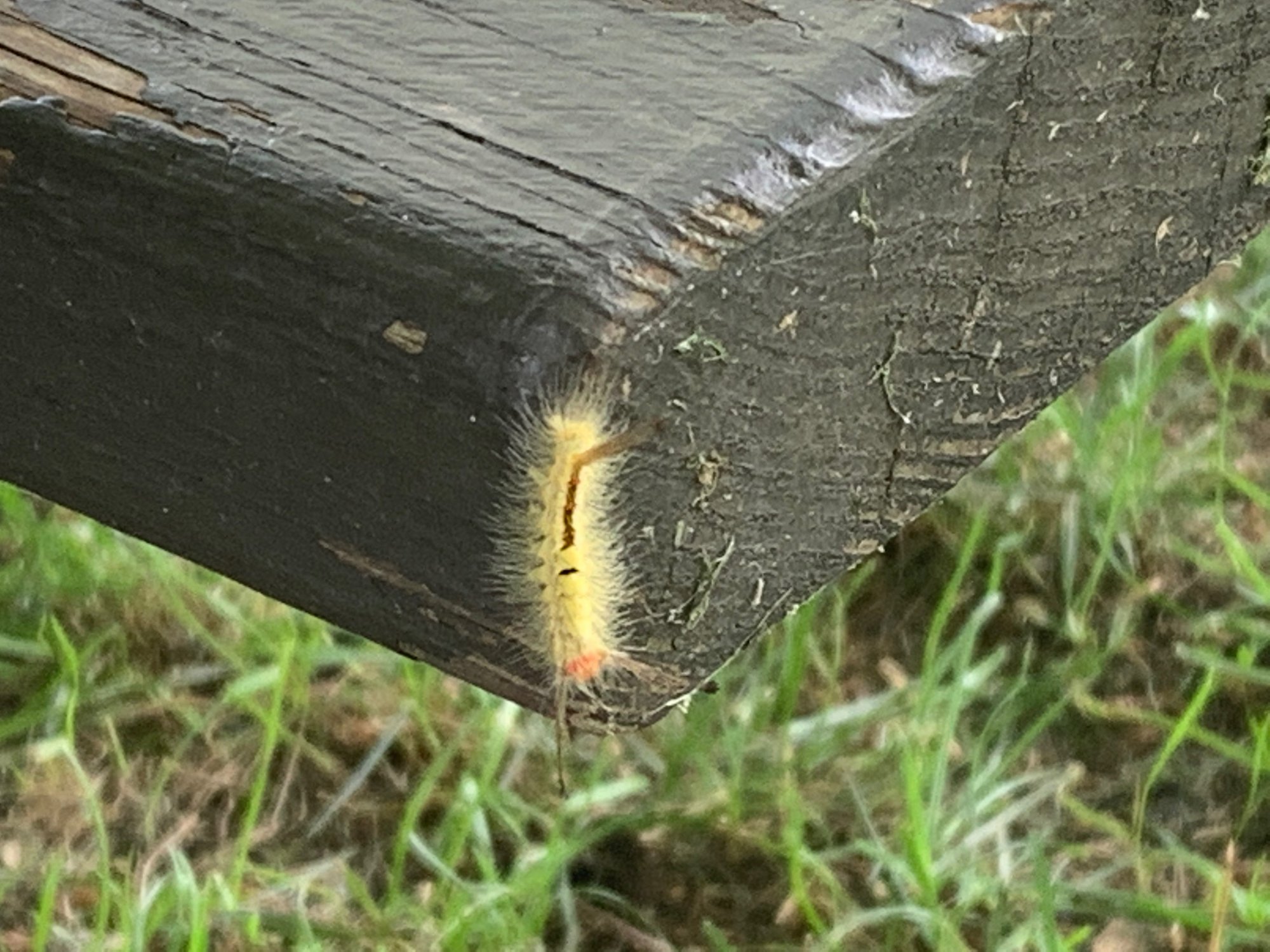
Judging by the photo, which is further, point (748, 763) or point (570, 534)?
point (748, 763)

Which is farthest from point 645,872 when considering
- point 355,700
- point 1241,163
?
point 1241,163

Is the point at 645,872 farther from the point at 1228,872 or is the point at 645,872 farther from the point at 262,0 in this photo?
the point at 262,0

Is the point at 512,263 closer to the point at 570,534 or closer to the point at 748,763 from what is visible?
the point at 570,534

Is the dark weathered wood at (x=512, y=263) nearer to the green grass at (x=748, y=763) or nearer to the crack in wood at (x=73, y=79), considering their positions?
the crack in wood at (x=73, y=79)

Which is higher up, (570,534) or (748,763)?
(748,763)

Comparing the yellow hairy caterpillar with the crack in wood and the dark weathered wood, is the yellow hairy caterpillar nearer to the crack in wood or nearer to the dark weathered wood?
the dark weathered wood

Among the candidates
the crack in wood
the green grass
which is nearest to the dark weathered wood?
the crack in wood

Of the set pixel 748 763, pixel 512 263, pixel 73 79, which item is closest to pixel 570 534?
pixel 512 263
